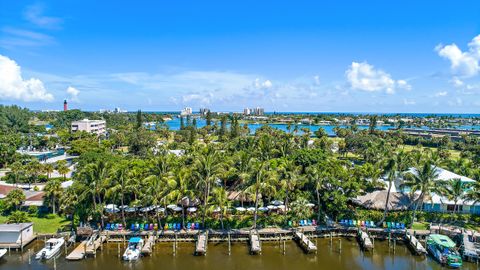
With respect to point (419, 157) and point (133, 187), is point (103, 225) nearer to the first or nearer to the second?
point (133, 187)

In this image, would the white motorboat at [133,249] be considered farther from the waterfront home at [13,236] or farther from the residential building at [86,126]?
the residential building at [86,126]

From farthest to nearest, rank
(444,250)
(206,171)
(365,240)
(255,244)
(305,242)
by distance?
(206,171) → (365,240) → (305,242) → (255,244) → (444,250)

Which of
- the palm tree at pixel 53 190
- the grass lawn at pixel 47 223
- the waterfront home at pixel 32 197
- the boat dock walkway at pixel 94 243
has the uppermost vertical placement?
the palm tree at pixel 53 190

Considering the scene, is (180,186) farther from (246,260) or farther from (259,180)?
(246,260)

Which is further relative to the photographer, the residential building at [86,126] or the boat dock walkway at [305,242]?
the residential building at [86,126]

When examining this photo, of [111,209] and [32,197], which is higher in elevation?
[111,209]

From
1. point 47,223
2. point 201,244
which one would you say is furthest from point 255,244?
point 47,223

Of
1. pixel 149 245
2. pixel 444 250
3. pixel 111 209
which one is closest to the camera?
pixel 444 250

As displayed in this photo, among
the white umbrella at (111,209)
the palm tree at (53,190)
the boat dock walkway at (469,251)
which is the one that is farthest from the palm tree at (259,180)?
the palm tree at (53,190)

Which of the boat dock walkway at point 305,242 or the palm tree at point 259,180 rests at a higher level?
the palm tree at point 259,180
